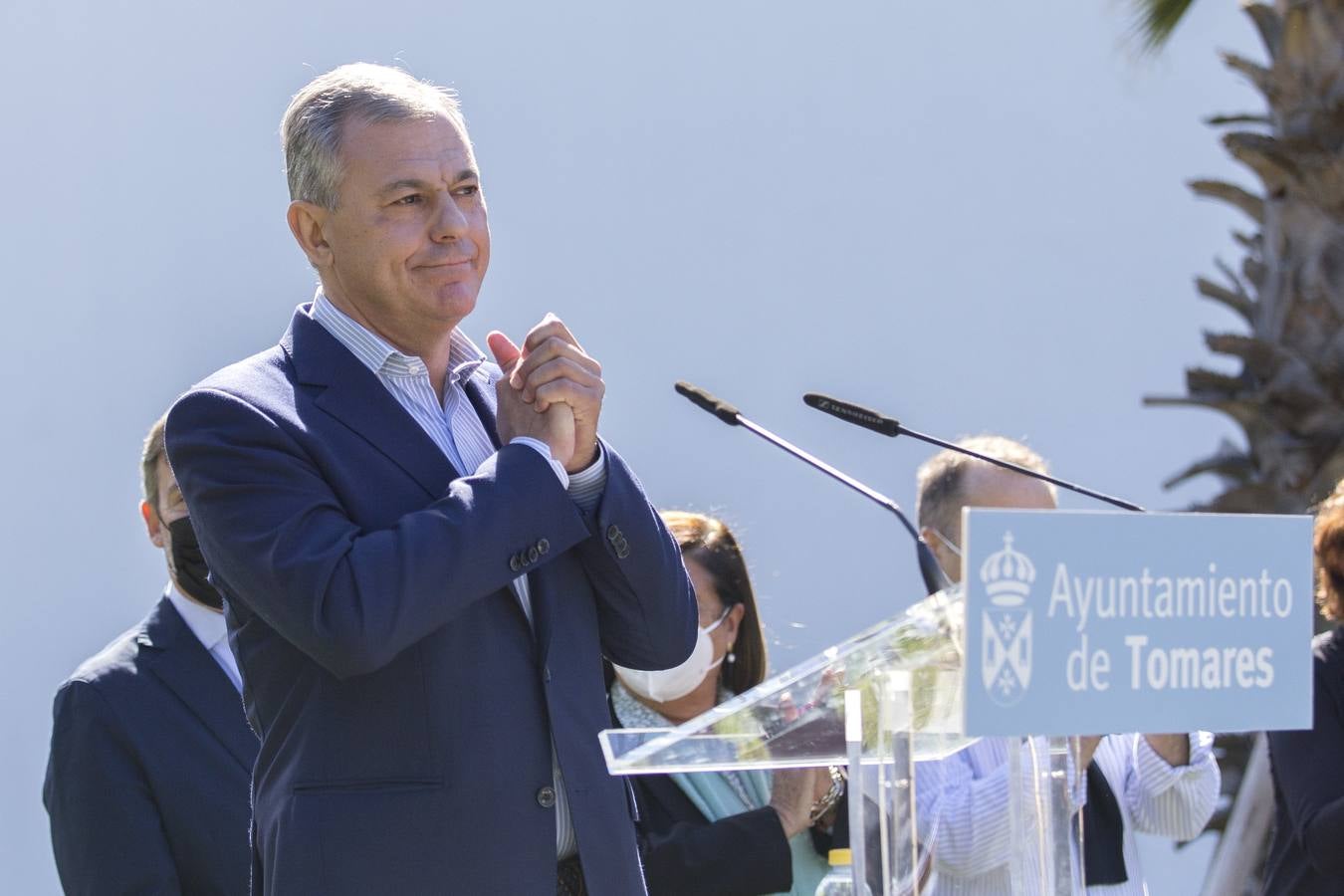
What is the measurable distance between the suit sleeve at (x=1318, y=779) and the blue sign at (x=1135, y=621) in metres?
1.40

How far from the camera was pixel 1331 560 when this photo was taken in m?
3.32

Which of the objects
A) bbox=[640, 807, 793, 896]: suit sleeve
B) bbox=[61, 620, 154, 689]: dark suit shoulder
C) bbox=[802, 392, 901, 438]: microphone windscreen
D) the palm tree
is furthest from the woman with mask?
the palm tree

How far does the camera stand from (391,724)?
1831mm

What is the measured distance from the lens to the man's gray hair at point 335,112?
202cm

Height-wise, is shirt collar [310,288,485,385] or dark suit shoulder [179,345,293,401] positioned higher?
shirt collar [310,288,485,385]

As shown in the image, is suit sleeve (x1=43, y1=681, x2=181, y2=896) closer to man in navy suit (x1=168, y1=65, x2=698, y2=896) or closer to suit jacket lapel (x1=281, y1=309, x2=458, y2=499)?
man in navy suit (x1=168, y1=65, x2=698, y2=896)

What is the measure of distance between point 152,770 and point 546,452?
124 cm

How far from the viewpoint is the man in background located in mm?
2914

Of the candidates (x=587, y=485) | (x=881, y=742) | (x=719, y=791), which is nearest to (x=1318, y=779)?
(x=719, y=791)

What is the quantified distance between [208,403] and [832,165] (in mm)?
3758

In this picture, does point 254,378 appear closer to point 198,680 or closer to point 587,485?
point 587,485

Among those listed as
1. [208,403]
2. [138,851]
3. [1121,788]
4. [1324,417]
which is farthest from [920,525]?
[1324,417]

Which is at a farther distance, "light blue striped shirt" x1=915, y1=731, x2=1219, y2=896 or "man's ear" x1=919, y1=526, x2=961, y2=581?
"man's ear" x1=919, y1=526, x2=961, y2=581

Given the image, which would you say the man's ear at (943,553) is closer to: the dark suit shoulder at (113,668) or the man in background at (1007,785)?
the man in background at (1007,785)
